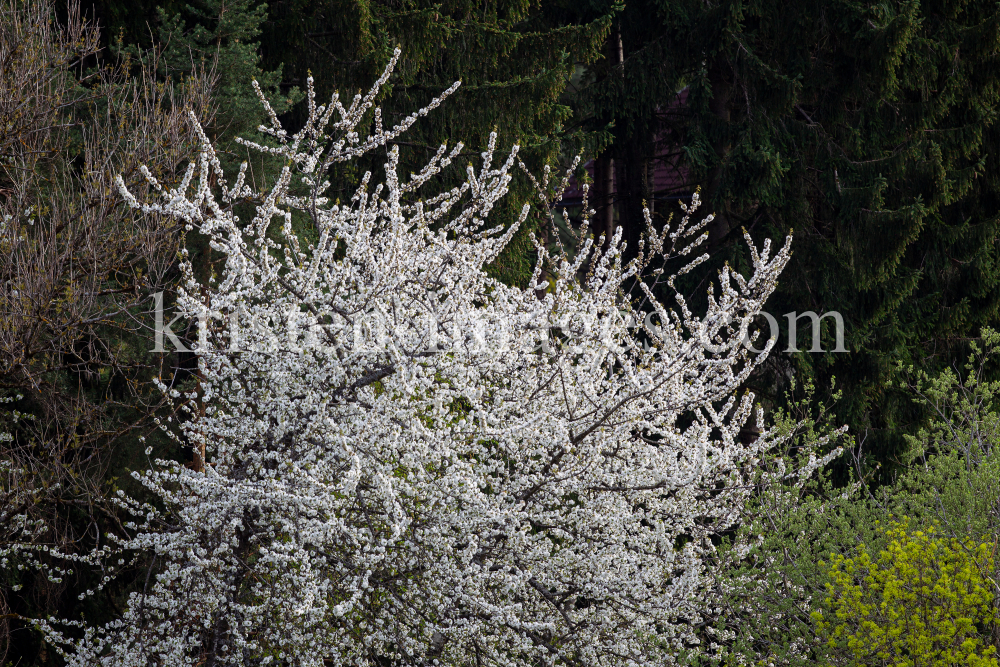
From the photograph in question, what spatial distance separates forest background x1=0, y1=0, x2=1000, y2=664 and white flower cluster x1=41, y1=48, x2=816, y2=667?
8.44ft

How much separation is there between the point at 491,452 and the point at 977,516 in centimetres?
233

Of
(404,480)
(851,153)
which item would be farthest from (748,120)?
(404,480)

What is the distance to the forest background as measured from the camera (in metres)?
7.47

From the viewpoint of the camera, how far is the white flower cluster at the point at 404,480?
425 centimetres

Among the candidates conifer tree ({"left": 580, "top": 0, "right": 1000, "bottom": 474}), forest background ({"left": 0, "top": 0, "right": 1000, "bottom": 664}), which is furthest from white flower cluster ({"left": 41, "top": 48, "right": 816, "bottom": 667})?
conifer tree ({"left": 580, "top": 0, "right": 1000, "bottom": 474})

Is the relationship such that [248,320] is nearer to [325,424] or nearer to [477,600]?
[325,424]

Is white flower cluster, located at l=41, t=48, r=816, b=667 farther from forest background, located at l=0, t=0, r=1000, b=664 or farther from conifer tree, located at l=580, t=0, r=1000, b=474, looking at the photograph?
conifer tree, located at l=580, t=0, r=1000, b=474

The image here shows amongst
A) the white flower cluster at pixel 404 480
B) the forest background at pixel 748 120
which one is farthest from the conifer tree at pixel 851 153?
the white flower cluster at pixel 404 480

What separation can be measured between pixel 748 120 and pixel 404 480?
258 inches

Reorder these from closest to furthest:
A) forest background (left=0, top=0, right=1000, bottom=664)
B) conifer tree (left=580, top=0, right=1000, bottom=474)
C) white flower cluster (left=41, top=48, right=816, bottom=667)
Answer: white flower cluster (left=41, top=48, right=816, bottom=667), forest background (left=0, top=0, right=1000, bottom=664), conifer tree (left=580, top=0, right=1000, bottom=474)

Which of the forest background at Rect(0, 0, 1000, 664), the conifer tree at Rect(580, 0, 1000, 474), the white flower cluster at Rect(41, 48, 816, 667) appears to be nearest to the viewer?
the white flower cluster at Rect(41, 48, 816, 667)

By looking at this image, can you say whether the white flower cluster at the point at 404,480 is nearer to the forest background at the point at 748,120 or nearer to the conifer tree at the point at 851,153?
the forest background at the point at 748,120

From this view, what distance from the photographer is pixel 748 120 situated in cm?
949

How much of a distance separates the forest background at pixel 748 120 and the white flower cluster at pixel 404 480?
257cm
